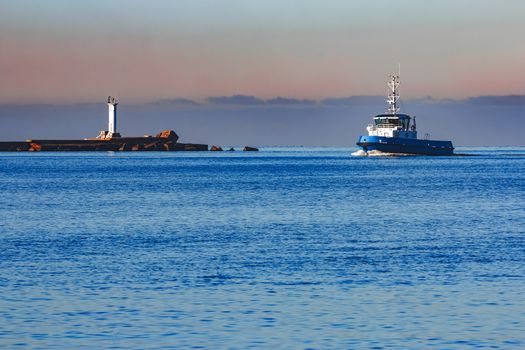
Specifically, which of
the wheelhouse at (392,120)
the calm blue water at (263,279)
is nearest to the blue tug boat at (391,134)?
the wheelhouse at (392,120)

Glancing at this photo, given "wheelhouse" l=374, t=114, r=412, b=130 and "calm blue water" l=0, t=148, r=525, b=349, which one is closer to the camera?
"calm blue water" l=0, t=148, r=525, b=349

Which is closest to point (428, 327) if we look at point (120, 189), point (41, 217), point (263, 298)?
point (263, 298)

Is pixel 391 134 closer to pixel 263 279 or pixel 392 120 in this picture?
pixel 392 120

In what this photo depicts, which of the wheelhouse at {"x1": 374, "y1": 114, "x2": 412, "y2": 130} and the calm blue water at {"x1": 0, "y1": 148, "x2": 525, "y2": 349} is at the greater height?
the wheelhouse at {"x1": 374, "y1": 114, "x2": 412, "y2": 130}

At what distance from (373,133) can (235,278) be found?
552 ft

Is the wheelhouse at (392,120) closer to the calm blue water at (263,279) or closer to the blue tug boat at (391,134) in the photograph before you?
the blue tug boat at (391,134)

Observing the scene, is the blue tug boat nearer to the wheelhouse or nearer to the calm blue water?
the wheelhouse

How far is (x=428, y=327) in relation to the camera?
22.4m

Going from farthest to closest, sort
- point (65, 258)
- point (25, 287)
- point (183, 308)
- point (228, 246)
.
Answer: point (228, 246) → point (65, 258) → point (25, 287) → point (183, 308)

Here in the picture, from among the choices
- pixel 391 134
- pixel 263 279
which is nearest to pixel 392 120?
pixel 391 134

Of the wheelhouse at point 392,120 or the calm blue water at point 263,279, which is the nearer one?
the calm blue water at point 263,279

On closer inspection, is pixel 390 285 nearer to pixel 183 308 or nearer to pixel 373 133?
pixel 183 308

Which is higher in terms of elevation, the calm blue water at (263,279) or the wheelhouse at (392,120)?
the wheelhouse at (392,120)

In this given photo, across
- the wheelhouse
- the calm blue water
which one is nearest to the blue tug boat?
the wheelhouse
